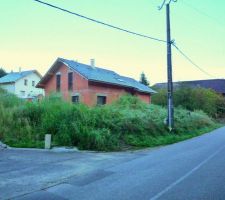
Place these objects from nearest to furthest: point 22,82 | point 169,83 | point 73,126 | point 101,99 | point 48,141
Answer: point 48,141 → point 73,126 → point 169,83 → point 101,99 → point 22,82

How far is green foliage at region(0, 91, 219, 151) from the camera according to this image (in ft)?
53.1

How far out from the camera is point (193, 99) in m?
42.5

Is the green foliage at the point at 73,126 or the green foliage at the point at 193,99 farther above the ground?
the green foliage at the point at 193,99

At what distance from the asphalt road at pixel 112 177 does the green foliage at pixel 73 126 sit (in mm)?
2426

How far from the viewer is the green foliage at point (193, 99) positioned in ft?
135

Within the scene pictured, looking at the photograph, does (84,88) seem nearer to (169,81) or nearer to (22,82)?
(169,81)

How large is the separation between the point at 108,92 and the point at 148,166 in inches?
1026

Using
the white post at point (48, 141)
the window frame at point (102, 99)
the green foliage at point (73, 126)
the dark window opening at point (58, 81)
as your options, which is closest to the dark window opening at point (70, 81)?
the dark window opening at point (58, 81)

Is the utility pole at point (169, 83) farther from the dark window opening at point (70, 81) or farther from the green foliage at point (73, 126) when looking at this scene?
the dark window opening at point (70, 81)

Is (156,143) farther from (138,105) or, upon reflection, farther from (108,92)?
(108,92)

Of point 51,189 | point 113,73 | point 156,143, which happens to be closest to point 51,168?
point 51,189

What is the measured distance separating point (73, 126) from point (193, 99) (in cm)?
2887

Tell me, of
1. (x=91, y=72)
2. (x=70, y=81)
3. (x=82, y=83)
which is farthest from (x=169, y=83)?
(x=70, y=81)

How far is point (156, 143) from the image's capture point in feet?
61.2
